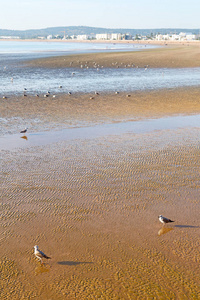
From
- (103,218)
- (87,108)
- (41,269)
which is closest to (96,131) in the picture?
(87,108)

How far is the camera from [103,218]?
364 inches

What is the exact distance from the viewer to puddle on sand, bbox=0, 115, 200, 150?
15406 mm

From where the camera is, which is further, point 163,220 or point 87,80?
point 87,80

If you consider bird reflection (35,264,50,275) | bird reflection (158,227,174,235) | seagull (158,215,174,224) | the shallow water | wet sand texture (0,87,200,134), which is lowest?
bird reflection (35,264,50,275)

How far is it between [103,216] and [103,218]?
101mm

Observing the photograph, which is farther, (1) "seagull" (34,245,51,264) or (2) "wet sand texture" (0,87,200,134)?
(2) "wet sand texture" (0,87,200,134)

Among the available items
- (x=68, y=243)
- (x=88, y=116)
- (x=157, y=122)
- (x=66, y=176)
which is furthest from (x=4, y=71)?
(x=68, y=243)

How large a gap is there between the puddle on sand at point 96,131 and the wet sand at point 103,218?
0.76 meters

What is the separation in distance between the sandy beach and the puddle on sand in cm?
41

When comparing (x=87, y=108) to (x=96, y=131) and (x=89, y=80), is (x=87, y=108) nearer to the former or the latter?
(x=96, y=131)

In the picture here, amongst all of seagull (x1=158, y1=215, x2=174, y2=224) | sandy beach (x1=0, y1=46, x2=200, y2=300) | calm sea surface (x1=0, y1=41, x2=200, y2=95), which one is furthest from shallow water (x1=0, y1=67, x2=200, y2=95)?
seagull (x1=158, y1=215, x2=174, y2=224)

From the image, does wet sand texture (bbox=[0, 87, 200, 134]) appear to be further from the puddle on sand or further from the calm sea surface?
the calm sea surface

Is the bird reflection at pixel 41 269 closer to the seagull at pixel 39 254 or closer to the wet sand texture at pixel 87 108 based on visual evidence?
the seagull at pixel 39 254

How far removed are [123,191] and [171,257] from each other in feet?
11.0
